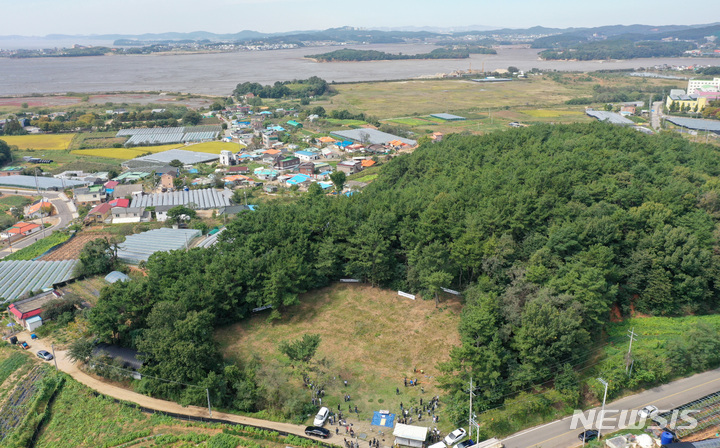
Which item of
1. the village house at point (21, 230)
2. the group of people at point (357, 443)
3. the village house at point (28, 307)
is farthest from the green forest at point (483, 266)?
the village house at point (21, 230)

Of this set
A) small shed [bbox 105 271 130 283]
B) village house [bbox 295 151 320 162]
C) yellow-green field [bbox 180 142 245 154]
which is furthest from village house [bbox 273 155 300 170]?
small shed [bbox 105 271 130 283]

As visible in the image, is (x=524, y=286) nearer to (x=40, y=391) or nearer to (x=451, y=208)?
(x=451, y=208)

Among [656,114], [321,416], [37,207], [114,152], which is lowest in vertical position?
[321,416]

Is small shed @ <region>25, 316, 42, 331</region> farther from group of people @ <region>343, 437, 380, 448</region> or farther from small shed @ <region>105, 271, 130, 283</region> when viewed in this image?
group of people @ <region>343, 437, 380, 448</region>

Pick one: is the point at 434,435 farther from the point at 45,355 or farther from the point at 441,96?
the point at 441,96

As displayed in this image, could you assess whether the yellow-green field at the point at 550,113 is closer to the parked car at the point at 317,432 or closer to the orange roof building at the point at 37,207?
the orange roof building at the point at 37,207

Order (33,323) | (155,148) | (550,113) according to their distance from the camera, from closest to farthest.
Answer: (33,323) → (155,148) → (550,113)

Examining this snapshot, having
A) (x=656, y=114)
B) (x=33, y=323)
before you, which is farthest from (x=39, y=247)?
(x=656, y=114)
